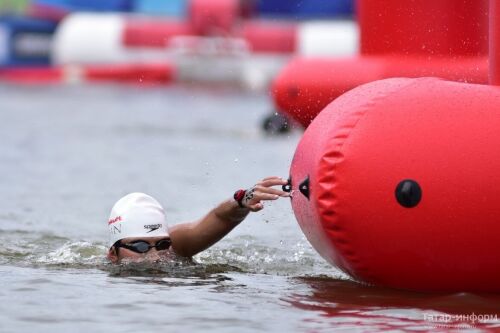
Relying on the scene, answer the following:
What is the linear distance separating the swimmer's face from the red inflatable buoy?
1094 millimetres

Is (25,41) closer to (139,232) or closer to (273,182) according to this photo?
(139,232)

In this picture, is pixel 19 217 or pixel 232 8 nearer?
pixel 19 217

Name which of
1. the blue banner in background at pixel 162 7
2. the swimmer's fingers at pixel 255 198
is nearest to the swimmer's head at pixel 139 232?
the swimmer's fingers at pixel 255 198

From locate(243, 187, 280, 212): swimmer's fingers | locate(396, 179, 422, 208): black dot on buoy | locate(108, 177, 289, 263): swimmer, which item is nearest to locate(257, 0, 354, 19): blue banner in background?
locate(108, 177, 289, 263): swimmer

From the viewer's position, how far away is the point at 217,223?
6289 mm

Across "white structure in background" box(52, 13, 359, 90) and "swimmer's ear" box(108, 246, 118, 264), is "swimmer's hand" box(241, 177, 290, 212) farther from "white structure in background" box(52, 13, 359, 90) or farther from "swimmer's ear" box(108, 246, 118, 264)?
"white structure in background" box(52, 13, 359, 90)

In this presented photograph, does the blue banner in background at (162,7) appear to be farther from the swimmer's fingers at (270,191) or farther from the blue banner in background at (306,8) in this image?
the swimmer's fingers at (270,191)

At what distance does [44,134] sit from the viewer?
16.3m

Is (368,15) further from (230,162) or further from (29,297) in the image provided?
(230,162)

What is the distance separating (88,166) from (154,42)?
12.0 metres

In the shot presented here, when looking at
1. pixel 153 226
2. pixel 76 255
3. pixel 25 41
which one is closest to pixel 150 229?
pixel 153 226

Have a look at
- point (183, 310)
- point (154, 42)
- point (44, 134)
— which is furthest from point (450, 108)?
point (154, 42)

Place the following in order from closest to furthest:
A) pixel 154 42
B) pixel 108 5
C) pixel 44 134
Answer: pixel 44 134 < pixel 154 42 < pixel 108 5

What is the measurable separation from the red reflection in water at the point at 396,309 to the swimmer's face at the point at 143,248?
0.84 metres
